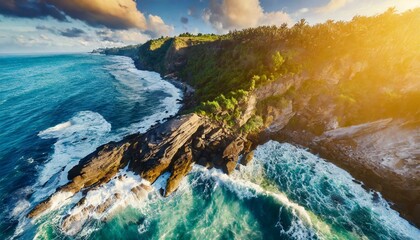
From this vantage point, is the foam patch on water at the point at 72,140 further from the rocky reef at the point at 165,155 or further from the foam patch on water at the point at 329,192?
the foam patch on water at the point at 329,192

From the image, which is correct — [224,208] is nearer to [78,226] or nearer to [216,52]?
[78,226]

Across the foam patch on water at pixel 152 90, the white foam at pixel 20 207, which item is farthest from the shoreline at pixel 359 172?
the white foam at pixel 20 207

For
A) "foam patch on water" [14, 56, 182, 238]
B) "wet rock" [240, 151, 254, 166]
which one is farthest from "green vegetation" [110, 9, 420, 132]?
"foam patch on water" [14, 56, 182, 238]

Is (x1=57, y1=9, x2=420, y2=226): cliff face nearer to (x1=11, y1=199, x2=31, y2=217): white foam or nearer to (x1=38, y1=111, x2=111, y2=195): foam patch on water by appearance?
(x1=11, y1=199, x2=31, y2=217): white foam

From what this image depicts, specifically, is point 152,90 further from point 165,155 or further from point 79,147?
point 165,155

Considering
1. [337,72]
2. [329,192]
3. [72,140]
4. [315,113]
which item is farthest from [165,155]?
[337,72]

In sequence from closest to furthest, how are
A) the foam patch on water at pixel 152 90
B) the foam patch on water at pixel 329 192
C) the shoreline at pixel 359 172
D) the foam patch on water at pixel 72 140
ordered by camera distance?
the foam patch on water at pixel 329 192
the shoreline at pixel 359 172
the foam patch on water at pixel 72 140
the foam patch on water at pixel 152 90
